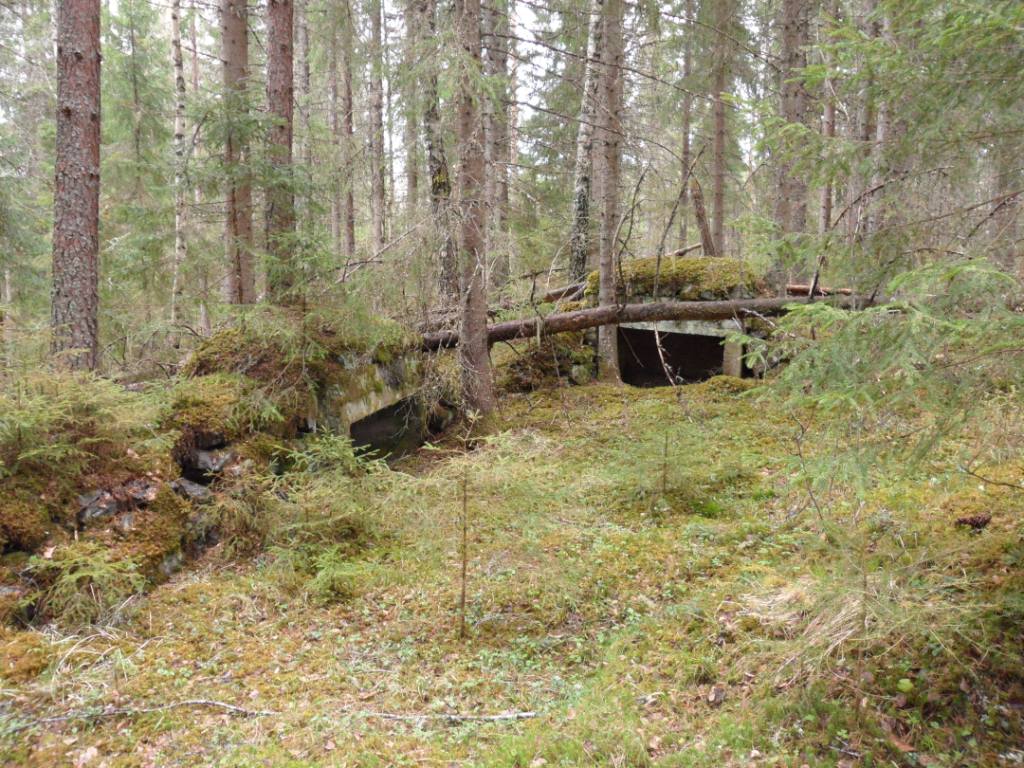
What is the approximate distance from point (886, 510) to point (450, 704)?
372cm

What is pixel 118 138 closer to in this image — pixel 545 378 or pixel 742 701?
pixel 545 378

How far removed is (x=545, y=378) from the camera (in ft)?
34.1

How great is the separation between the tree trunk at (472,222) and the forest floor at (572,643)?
2616 mm

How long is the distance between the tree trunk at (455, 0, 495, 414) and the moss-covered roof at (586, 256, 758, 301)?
9.15 ft

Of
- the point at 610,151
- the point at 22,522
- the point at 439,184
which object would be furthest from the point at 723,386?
the point at 22,522

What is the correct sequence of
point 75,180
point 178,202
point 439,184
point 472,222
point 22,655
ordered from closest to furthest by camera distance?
point 22,655, point 75,180, point 472,222, point 439,184, point 178,202

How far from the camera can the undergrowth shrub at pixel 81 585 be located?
3982 mm

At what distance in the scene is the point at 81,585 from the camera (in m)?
4.14

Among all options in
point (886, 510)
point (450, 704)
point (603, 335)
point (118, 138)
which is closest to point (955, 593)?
point (886, 510)

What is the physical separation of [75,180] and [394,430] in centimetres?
473

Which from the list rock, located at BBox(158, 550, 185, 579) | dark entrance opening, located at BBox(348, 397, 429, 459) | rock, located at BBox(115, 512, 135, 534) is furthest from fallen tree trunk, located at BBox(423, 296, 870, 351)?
rock, located at BBox(115, 512, 135, 534)

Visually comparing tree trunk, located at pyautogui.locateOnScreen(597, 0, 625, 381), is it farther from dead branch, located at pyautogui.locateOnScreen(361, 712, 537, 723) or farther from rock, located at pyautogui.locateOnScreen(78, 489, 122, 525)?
rock, located at pyautogui.locateOnScreen(78, 489, 122, 525)

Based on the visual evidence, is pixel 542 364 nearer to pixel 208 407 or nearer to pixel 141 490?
pixel 208 407

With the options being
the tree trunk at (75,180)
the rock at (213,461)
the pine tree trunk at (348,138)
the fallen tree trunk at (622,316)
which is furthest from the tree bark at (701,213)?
the tree trunk at (75,180)
